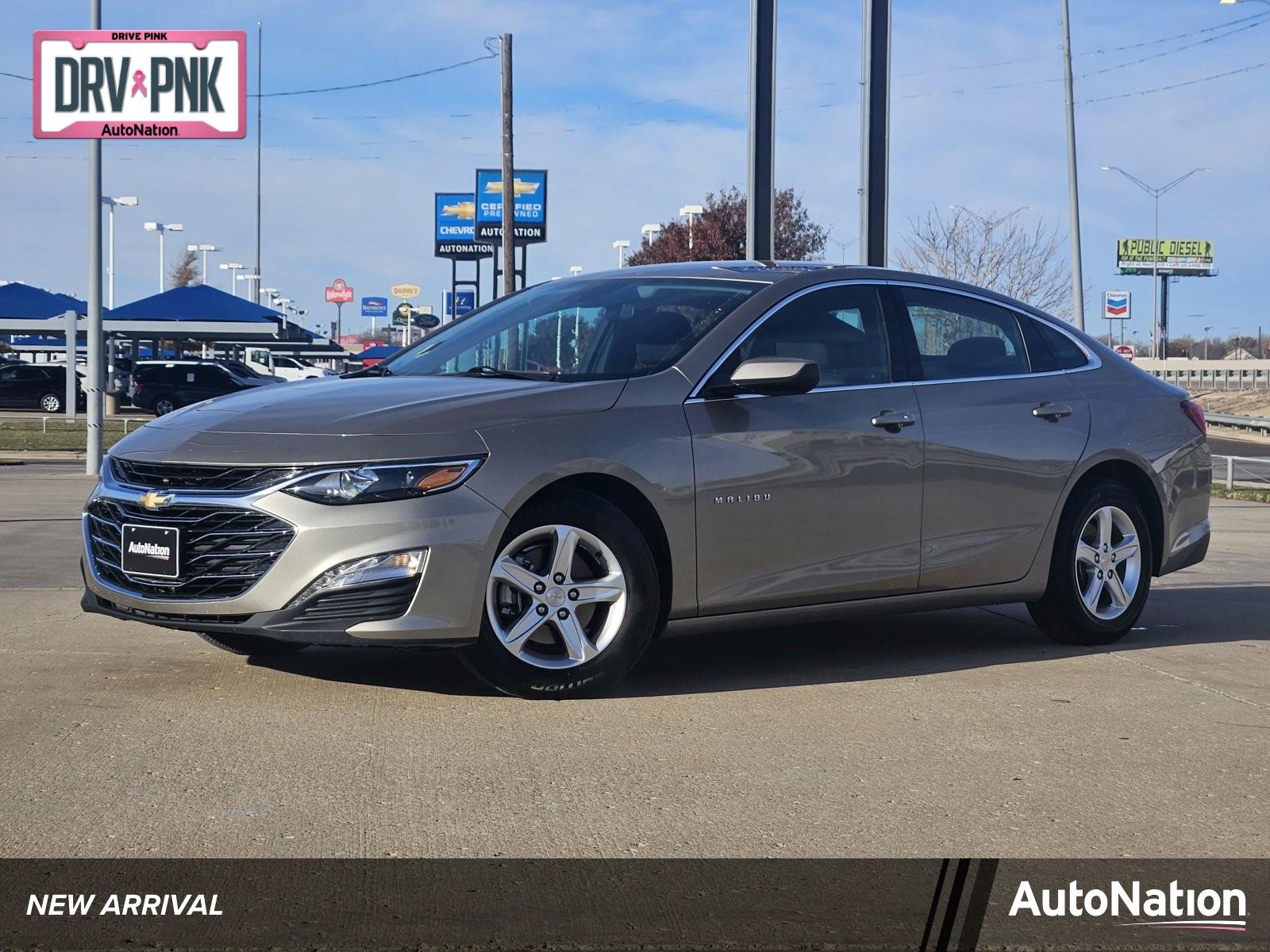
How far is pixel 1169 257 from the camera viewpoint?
149875 mm

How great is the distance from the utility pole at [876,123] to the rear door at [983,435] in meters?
11.5

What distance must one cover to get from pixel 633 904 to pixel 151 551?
109 inches

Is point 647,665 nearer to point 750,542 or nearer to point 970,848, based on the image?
point 750,542

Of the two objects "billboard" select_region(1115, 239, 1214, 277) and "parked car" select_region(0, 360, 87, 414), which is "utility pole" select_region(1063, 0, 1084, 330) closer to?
"parked car" select_region(0, 360, 87, 414)

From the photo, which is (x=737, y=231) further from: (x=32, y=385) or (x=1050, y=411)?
(x=1050, y=411)

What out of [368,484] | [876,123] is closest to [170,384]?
[876,123]

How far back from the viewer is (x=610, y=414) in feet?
20.0

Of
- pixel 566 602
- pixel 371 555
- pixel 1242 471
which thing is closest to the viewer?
pixel 371 555

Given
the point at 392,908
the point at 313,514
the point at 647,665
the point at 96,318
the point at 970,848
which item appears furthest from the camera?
the point at 96,318

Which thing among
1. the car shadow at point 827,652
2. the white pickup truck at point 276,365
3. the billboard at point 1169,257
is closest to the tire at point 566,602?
the car shadow at point 827,652

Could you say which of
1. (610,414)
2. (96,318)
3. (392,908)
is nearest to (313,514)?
(610,414)

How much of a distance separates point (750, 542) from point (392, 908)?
2903mm

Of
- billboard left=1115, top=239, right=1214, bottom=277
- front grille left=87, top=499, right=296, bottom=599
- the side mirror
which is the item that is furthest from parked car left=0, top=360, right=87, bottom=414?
billboard left=1115, top=239, right=1214, bottom=277

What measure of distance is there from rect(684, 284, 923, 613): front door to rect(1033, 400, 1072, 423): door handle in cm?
78
